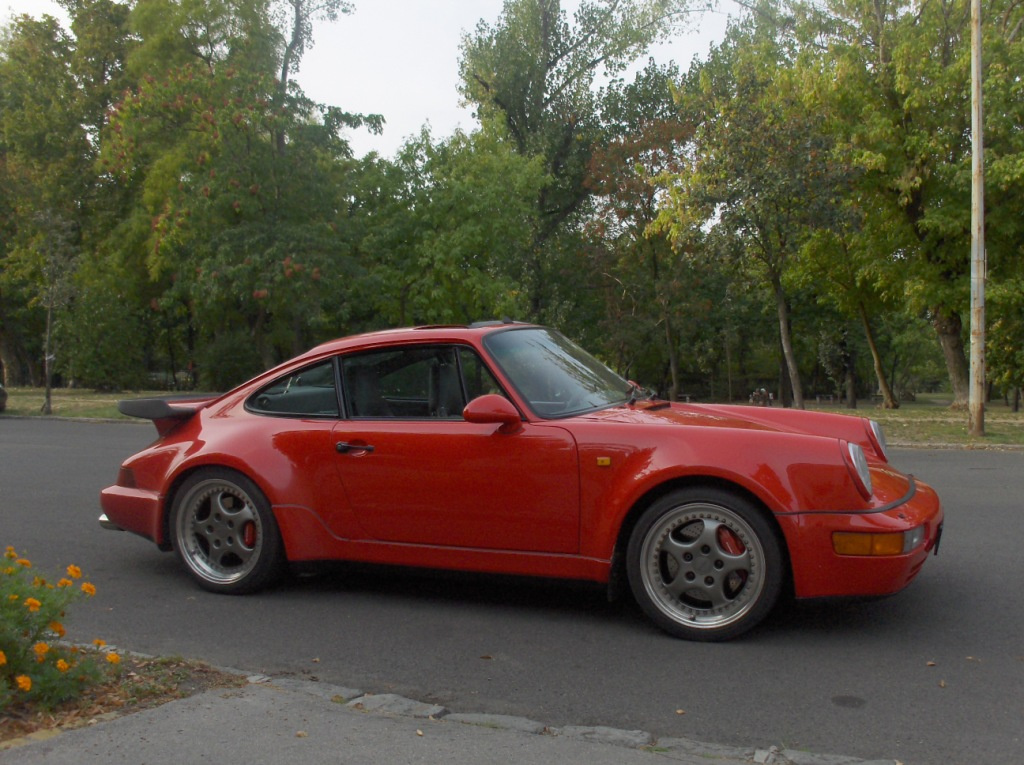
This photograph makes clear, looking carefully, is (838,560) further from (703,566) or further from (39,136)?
(39,136)

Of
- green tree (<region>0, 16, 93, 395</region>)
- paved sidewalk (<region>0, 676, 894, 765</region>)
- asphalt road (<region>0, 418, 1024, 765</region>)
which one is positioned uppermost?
green tree (<region>0, 16, 93, 395</region>)

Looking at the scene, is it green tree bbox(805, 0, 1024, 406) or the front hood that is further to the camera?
green tree bbox(805, 0, 1024, 406)

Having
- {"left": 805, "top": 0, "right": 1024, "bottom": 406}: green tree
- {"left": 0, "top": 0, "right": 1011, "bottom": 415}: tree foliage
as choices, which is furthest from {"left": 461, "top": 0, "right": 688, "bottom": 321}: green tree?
{"left": 805, "top": 0, "right": 1024, "bottom": 406}: green tree

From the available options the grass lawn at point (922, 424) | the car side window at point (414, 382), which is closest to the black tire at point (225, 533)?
the car side window at point (414, 382)

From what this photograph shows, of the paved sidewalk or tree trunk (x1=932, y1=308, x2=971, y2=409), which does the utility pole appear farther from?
the paved sidewalk

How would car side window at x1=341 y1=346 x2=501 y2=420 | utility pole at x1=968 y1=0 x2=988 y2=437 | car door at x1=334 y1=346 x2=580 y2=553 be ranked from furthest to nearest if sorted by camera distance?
utility pole at x1=968 y1=0 x2=988 y2=437 < car side window at x1=341 y1=346 x2=501 y2=420 < car door at x1=334 y1=346 x2=580 y2=553

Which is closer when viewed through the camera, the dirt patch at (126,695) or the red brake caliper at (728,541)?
the dirt patch at (126,695)

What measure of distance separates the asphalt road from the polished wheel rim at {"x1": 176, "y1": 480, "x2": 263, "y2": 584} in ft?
0.67

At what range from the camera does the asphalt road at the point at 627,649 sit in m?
3.94

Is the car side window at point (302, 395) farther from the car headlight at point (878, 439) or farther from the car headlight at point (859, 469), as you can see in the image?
the car headlight at point (878, 439)

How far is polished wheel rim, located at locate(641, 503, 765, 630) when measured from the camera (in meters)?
4.89

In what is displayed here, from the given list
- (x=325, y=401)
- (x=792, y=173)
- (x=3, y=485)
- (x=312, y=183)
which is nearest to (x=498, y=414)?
(x=325, y=401)


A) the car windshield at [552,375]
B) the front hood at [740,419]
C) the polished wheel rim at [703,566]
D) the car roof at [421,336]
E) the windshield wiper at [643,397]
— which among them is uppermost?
the car roof at [421,336]

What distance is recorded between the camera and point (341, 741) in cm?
361
